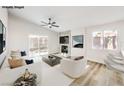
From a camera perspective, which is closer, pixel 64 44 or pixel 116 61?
pixel 116 61

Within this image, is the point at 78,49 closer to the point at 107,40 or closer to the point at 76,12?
the point at 107,40

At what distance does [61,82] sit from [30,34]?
9.80ft

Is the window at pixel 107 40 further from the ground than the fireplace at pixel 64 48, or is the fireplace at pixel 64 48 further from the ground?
the window at pixel 107 40

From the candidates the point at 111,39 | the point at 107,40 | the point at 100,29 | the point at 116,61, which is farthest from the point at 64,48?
the point at 116,61

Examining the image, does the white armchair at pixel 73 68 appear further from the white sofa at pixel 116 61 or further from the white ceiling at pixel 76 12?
the white ceiling at pixel 76 12

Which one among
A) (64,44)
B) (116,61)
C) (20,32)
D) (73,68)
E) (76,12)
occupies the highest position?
(76,12)

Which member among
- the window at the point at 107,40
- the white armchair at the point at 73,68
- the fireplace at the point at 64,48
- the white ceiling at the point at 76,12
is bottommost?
the white armchair at the point at 73,68

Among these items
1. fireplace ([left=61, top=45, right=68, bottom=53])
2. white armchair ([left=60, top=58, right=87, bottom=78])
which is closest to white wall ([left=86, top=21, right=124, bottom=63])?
A: white armchair ([left=60, top=58, right=87, bottom=78])

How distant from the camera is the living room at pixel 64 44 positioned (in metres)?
2.59

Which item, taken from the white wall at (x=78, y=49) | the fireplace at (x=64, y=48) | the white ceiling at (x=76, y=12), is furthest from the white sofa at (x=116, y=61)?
the fireplace at (x=64, y=48)

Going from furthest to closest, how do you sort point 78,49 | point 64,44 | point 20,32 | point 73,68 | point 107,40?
point 64,44 → point 78,49 → point 20,32 → point 107,40 → point 73,68

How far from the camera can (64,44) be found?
6.95m
